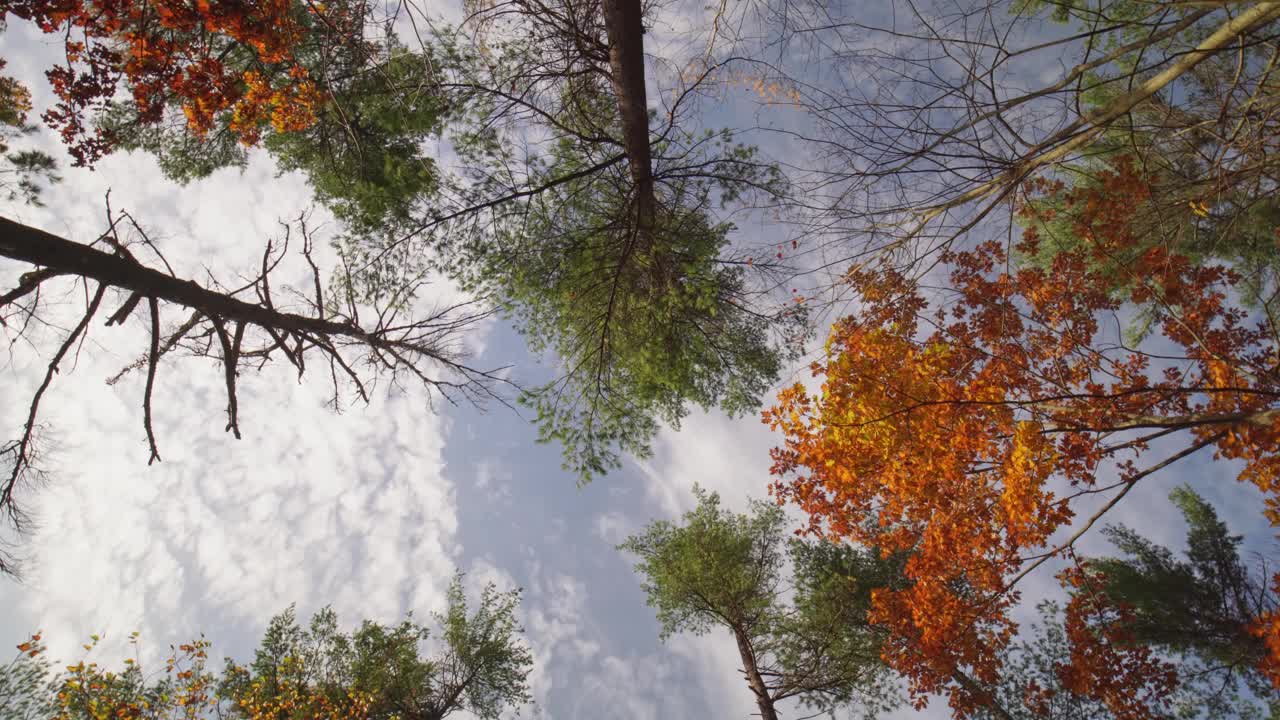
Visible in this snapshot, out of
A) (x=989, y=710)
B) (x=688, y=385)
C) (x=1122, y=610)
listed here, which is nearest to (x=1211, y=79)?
(x=1122, y=610)

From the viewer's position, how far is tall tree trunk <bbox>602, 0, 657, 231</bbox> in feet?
12.5

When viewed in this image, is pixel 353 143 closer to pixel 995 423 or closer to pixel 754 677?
pixel 995 423

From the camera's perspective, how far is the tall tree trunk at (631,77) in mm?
3811

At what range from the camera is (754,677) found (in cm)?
995

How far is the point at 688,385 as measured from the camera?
7.84m

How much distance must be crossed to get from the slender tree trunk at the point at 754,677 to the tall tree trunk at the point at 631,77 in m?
10.4

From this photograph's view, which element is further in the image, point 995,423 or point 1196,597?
point 1196,597

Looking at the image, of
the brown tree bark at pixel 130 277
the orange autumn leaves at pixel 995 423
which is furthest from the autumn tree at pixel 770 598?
the brown tree bark at pixel 130 277

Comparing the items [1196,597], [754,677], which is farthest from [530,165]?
[1196,597]

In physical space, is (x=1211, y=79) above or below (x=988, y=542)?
above

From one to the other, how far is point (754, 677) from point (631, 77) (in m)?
11.6

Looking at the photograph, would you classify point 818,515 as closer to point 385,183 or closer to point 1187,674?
point 385,183

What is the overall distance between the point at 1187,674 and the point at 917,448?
9.56m

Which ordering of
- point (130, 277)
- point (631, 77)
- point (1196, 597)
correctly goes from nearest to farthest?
point (130, 277) → point (631, 77) → point (1196, 597)
